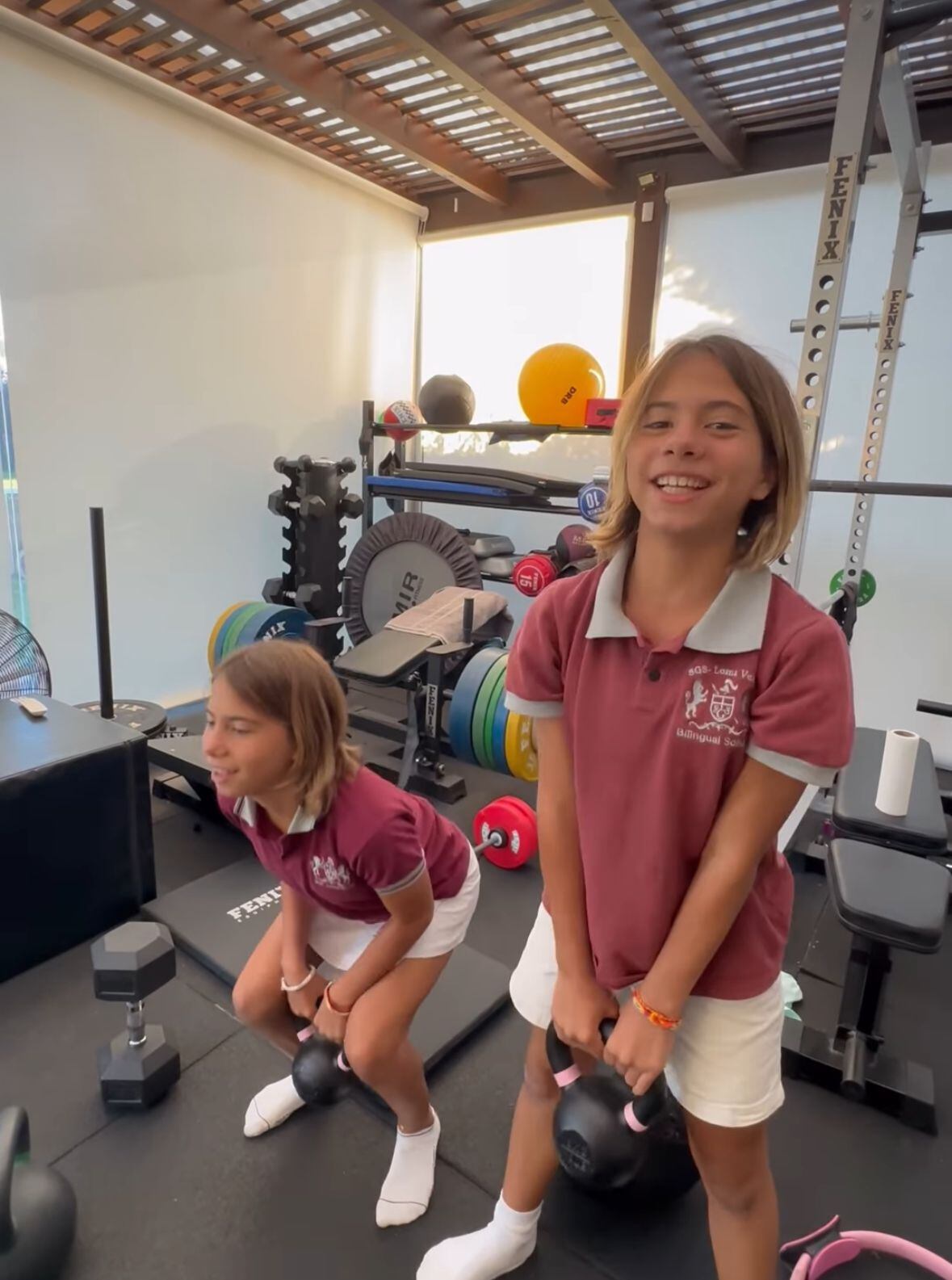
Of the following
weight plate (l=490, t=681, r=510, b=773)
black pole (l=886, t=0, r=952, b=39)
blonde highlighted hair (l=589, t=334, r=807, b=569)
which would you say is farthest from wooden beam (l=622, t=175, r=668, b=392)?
blonde highlighted hair (l=589, t=334, r=807, b=569)

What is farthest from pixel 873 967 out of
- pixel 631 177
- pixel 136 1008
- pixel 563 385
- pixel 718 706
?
pixel 631 177

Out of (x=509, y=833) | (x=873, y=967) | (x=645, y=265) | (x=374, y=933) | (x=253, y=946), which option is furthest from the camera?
(x=645, y=265)

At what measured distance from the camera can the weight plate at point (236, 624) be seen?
10.9 ft

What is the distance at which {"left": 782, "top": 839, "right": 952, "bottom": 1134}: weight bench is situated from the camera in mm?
1287

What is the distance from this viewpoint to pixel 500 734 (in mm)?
2512

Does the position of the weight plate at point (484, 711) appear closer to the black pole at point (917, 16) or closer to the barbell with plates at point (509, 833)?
the barbell with plates at point (509, 833)

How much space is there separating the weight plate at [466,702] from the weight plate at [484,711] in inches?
0.5

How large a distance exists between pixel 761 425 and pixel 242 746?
799mm

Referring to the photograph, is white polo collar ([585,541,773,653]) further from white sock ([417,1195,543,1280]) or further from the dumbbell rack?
the dumbbell rack

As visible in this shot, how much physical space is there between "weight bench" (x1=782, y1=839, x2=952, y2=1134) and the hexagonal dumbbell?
47.2 inches

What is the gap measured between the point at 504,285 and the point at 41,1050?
4243mm

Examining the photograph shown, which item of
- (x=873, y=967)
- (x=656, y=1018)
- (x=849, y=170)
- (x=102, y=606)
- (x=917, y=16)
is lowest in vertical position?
(x=873, y=967)

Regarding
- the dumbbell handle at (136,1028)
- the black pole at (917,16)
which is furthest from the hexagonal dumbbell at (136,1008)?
the black pole at (917,16)

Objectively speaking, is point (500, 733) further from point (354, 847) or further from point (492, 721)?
point (354, 847)
